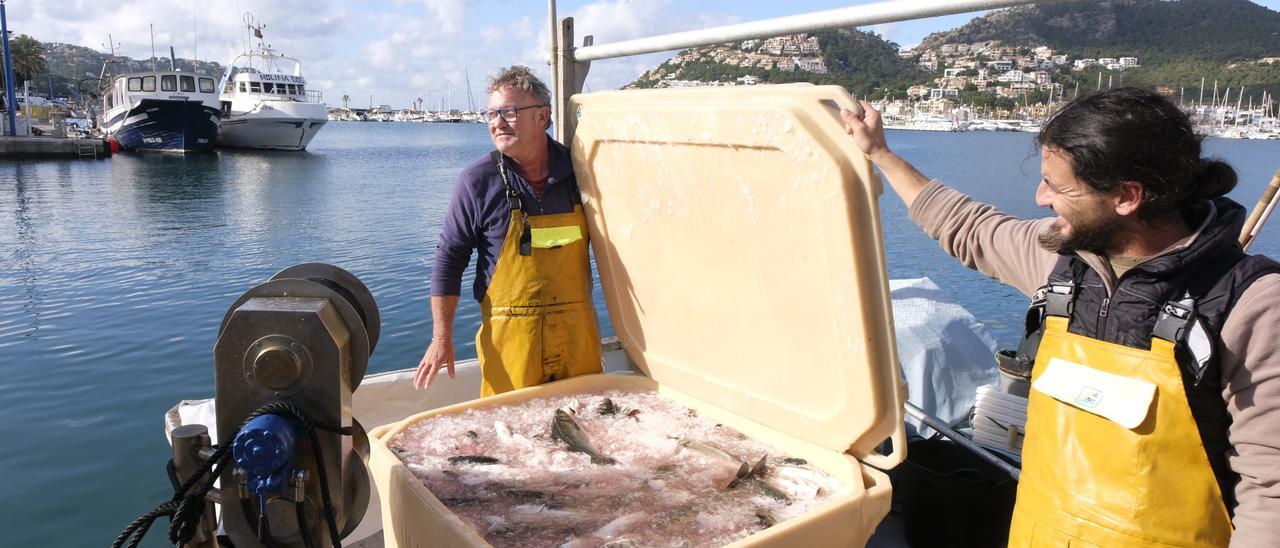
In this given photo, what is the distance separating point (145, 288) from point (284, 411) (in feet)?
45.4

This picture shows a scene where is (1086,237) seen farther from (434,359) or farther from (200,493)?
(434,359)

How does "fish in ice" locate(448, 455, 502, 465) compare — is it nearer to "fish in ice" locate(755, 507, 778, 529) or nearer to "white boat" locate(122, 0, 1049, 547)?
"white boat" locate(122, 0, 1049, 547)

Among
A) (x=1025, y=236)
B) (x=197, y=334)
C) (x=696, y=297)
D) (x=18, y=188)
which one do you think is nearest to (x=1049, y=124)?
(x=1025, y=236)

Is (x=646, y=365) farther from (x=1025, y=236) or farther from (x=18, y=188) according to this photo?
(x=18, y=188)

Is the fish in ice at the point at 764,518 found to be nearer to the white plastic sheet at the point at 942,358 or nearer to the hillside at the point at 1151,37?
the hillside at the point at 1151,37

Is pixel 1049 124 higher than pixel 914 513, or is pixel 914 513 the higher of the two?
pixel 1049 124

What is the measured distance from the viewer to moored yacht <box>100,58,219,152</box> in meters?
43.1

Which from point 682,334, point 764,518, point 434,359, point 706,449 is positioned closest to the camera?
point 764,518

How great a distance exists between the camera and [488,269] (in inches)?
131

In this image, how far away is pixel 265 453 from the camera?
182 centimetres

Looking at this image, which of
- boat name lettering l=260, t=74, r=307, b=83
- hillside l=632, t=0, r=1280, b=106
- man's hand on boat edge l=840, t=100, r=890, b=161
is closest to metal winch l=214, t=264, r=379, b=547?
man's hand on boat edge l=840, t=100, r=890, b=161

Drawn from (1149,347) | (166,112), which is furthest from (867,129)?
(166,112)

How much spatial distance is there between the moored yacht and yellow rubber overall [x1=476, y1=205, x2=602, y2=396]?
47347mm

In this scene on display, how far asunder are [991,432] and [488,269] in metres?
2.49
